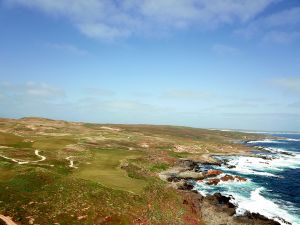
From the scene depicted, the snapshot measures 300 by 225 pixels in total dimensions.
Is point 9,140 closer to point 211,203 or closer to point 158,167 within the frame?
point 158,167

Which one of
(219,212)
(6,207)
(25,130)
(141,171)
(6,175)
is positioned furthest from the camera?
(25,130)

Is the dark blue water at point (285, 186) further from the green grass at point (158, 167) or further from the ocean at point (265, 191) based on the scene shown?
the green grass at point (158, 167)

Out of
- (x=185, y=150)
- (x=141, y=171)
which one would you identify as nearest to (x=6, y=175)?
(x=141, y=171)

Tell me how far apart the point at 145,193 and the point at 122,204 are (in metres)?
7.80

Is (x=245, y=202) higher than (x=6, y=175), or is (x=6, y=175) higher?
(x=6, y=175)

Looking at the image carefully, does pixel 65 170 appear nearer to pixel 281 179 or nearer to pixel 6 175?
pixel 6 175

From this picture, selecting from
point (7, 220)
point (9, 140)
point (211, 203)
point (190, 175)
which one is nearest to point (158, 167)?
point (190, 175)

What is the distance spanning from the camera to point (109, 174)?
6631cm

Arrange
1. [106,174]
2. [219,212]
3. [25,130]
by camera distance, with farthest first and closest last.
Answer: [25,130], [106,174], [219,212]

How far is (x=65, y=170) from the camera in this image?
6644 cm

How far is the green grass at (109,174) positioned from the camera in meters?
57.1

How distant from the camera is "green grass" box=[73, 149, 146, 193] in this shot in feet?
187

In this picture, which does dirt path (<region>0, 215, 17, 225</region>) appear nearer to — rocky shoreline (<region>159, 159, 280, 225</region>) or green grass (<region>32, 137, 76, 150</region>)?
rocky shoreline (<region>159, 159, 280, 225</region>)

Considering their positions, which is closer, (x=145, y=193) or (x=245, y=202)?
(x=145, y=193)
